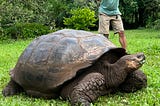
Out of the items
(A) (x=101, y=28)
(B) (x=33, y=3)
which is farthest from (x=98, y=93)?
(B) (x=33, y=3)

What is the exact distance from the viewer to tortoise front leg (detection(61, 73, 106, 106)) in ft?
13.4

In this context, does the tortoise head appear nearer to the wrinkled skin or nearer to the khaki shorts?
the wrinkled skin

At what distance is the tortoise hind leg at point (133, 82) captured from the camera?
15.7 feet

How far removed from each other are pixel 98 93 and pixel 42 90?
26.9 inches

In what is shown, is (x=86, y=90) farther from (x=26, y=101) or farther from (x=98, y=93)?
(x=26, y=101)

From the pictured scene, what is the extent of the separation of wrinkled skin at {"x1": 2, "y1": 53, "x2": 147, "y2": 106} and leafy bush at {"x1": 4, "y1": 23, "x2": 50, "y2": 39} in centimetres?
1426

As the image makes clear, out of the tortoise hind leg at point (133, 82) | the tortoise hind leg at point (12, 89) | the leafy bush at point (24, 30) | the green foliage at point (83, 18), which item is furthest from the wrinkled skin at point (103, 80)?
the green foliage at point (83, 18)

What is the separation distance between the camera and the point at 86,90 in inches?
163

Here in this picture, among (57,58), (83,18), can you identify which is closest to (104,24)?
(57,58)

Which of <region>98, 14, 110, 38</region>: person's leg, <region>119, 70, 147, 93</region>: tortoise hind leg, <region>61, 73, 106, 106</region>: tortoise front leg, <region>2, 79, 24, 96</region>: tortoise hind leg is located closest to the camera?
<region>61, 73, 106, 106</region>: tortoise front leg

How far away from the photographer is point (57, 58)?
175 inches

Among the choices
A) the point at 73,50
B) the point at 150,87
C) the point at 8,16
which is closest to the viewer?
the point at 73,50

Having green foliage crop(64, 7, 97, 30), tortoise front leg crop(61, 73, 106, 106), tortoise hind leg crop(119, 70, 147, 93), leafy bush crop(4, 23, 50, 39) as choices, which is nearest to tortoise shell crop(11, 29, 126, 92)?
tortoise front leg crop(61, 73, 106, 106)

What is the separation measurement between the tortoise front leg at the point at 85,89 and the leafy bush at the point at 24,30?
14.5 meters
